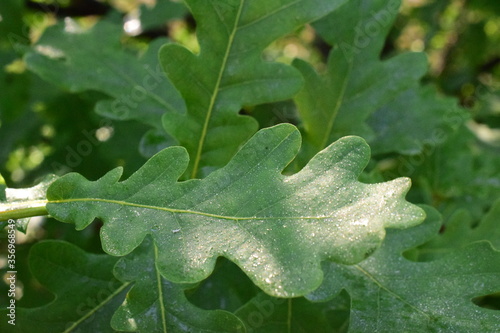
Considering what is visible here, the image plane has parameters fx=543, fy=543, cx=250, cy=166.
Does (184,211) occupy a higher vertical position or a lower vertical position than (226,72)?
lower

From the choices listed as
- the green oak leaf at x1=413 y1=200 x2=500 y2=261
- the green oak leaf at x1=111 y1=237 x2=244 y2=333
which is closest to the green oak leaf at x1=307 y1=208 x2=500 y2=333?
the green oak leaf at x1=111 y1=237 x2=244 y2=333

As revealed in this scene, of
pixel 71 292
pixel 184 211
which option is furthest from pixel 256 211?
pixel 71 292

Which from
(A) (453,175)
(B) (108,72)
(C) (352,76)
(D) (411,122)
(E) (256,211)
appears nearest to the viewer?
(E) (256,211)

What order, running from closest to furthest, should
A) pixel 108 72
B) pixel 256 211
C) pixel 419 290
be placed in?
pixel 256 211, pixel 419 290, pixel 108 72

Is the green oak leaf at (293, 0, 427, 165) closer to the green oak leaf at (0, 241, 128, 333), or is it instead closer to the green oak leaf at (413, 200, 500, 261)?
the green oak leaf at (413, 200, 500, 261)

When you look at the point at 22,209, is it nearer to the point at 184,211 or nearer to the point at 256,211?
the point at 184,211

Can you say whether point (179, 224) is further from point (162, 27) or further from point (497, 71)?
point (497, 71)

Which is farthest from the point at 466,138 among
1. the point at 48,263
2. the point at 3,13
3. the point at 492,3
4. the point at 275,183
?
the point at 3,13
